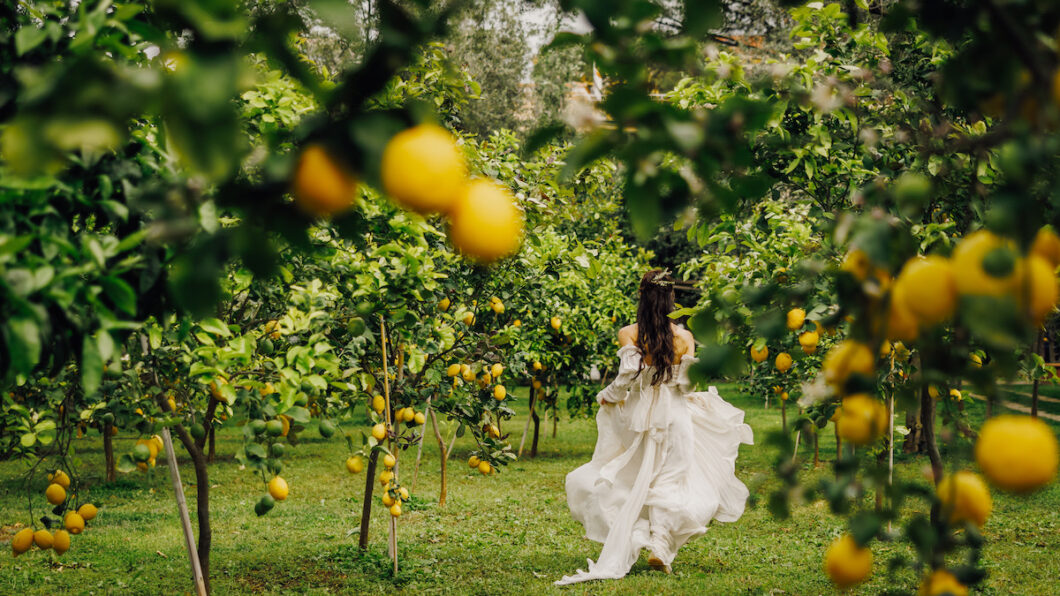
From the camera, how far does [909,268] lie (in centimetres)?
93

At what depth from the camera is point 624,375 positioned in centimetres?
537

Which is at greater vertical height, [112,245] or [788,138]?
[788,138]

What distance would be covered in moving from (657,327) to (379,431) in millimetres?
2096

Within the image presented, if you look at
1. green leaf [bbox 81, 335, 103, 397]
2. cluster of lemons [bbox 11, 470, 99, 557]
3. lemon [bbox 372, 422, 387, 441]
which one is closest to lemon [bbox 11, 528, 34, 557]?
cluster of lemons [bbox 11, 470, 99, 557]

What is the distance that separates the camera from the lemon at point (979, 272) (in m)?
0.82

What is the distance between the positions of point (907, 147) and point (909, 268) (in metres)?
2.53

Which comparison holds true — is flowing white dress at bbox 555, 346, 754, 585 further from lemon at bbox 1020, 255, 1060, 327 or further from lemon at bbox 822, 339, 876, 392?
lemon at bbox 1020, 255, 1060, 327

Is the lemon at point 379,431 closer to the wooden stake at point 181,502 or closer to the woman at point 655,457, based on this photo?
the wooden stake at point 181,502

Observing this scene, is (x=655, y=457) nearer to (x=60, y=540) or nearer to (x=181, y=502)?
(x=181, y=502)

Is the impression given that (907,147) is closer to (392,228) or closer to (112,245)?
(392,228)

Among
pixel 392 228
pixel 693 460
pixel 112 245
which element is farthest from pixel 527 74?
pixel 112 245

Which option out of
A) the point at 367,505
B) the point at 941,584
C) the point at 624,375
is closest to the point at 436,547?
the point at 367,505

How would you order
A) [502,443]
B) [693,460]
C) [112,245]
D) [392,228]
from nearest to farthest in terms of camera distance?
[112,245], [392,228], [502,443], [693,460]

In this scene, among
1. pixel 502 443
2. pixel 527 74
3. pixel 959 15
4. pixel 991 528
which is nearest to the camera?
pixel 959 15
